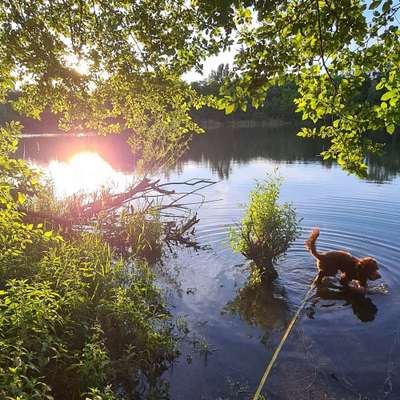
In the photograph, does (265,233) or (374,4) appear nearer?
(374,4)

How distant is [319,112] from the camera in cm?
475

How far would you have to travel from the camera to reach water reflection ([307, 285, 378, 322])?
8180 millimetres

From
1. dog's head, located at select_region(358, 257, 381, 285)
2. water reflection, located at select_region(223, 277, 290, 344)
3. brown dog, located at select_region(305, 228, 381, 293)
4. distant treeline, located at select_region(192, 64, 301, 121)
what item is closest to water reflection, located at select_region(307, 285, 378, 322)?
brown dog, located at select_region(305, 228, 381, 293)

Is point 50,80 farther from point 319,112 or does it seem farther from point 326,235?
point 326,235

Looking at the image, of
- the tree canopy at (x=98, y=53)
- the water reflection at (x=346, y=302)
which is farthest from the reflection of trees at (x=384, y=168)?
the tree canopy at (x=98, y=53)

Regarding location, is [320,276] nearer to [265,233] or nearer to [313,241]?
[313,241]

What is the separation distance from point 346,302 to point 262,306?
200 cm

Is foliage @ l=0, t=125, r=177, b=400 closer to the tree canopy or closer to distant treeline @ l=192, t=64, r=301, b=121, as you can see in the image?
the tree canopy

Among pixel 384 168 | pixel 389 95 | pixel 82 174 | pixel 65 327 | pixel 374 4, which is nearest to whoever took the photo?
pixel 374 4

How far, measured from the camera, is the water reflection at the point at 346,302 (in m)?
8.18

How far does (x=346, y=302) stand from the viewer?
8.81m

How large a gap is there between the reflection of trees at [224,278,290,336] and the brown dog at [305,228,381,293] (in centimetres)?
123

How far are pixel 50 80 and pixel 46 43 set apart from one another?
0.76 metres

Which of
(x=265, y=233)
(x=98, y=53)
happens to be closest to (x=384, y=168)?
(x=265, y=233)
